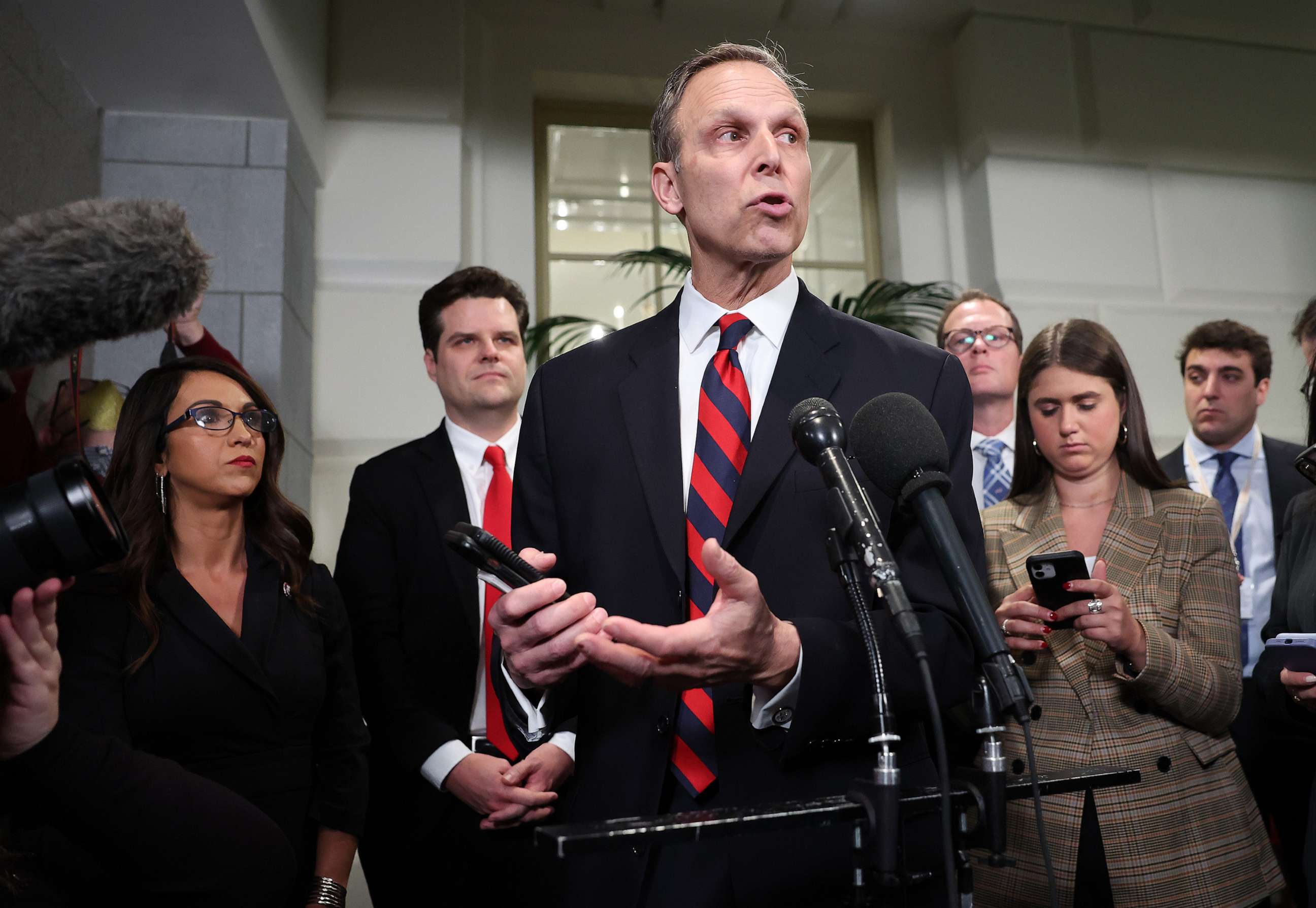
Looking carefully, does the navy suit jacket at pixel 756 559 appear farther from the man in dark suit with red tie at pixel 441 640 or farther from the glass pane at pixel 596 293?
the glass pane at pixel 596 293

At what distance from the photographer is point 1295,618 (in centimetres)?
251

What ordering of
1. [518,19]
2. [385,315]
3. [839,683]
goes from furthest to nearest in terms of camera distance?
[518,19]
[385,315]
[839,683]

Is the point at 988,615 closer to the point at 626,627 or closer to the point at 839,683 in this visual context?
the point at 839,683

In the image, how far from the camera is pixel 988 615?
40.0 inches

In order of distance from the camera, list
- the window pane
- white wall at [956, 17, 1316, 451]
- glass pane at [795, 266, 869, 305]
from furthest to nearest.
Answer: glass pane at [795, 266, 869, 305], the window pane, white wall at [956, 17, 1316, 451]

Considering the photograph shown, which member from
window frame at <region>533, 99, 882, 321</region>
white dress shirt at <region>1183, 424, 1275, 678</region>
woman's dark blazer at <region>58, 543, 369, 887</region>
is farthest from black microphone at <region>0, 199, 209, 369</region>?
window frame at <region>533, 99, 882, 321</region>

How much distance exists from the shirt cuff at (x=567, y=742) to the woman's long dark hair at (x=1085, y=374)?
4.40 feet

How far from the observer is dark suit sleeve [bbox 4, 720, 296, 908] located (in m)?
1.50

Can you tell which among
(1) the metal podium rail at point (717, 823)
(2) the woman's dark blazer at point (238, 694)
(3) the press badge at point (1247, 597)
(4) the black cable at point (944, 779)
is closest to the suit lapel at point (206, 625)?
(2) the woman's dark blazer at point (238, 694)

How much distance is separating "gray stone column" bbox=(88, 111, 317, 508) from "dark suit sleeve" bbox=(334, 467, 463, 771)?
3.47 feet

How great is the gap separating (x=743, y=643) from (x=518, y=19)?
4378 millimetres

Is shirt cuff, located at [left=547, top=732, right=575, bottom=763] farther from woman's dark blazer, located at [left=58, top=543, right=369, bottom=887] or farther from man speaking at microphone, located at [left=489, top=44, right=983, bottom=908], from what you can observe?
woman's dark blazer, located at [left=58, top=543, right=369, bottom=887]

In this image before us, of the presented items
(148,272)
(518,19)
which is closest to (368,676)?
(148,272)

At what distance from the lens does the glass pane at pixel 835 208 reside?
5.30 metres
